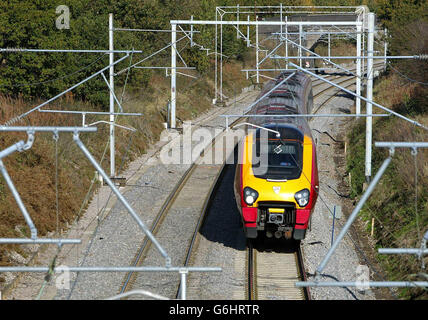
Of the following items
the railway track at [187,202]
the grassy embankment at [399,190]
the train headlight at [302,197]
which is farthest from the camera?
the railway track at [187,202]

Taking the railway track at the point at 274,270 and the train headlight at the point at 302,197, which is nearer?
the railway track at the point at 274,270

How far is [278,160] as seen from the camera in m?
16.0

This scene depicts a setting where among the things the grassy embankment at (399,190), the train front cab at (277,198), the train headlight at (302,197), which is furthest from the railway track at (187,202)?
the grassy embankment at (399,190)

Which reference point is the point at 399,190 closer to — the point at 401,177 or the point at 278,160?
the point at 401,177

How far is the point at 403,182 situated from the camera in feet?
63.6

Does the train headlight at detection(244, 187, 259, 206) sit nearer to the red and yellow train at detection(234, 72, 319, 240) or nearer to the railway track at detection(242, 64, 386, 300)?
the red and yellow train at detection(234, 72, 319, 240)

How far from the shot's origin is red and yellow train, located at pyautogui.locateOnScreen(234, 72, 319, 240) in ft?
49.9

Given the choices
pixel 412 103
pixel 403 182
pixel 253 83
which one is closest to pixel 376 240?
pixel 403 182

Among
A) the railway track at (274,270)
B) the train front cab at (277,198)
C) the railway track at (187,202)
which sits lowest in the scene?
the railway track at (274,270)

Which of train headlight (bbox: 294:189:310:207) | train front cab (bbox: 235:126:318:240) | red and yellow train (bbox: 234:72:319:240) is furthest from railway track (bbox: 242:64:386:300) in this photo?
train headlight (bbox: 294:189:310:207)

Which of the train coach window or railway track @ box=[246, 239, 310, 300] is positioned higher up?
the train coach window

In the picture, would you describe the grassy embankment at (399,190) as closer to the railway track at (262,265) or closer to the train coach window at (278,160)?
the railway track at (262,265)

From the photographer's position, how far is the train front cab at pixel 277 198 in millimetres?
15188

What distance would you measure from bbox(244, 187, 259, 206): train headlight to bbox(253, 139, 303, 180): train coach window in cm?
42
